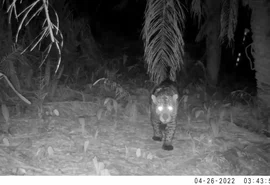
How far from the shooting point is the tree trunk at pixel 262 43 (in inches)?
202

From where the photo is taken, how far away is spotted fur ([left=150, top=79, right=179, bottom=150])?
4797mm

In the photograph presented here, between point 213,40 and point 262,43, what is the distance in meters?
2.67

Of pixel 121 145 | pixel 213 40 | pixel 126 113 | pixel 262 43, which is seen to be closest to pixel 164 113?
pixel 121 145

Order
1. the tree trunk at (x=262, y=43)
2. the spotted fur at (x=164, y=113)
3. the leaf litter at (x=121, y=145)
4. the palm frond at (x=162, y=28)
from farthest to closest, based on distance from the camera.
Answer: the tree trunk at (x=262, y=43), the spotted fur at (x=164, y=113), the leaf litter at (x=121, y=145), the palm frond at (x=162, y=28)

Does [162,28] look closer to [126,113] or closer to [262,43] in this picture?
[262,43]

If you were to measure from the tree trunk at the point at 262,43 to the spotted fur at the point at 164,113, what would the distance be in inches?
69.7

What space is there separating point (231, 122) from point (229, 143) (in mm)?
968

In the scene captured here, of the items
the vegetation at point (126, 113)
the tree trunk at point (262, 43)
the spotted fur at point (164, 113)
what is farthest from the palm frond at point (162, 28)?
the tree trunk at point (262, 43)

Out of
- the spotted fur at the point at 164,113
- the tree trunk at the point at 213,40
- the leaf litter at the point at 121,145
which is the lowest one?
the leaf litter at the point at 121,145

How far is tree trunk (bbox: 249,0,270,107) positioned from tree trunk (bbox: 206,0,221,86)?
209 cm

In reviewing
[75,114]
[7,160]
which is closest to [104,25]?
[75,114]

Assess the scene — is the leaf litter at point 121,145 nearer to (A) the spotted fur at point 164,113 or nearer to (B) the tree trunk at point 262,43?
(A) the spotted fur at point 164,113

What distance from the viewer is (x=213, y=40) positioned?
7859mm

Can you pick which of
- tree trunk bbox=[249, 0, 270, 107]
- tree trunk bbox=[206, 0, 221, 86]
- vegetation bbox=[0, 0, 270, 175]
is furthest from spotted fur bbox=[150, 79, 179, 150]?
tree trunk bbox=[206, 0, 221, 86]
